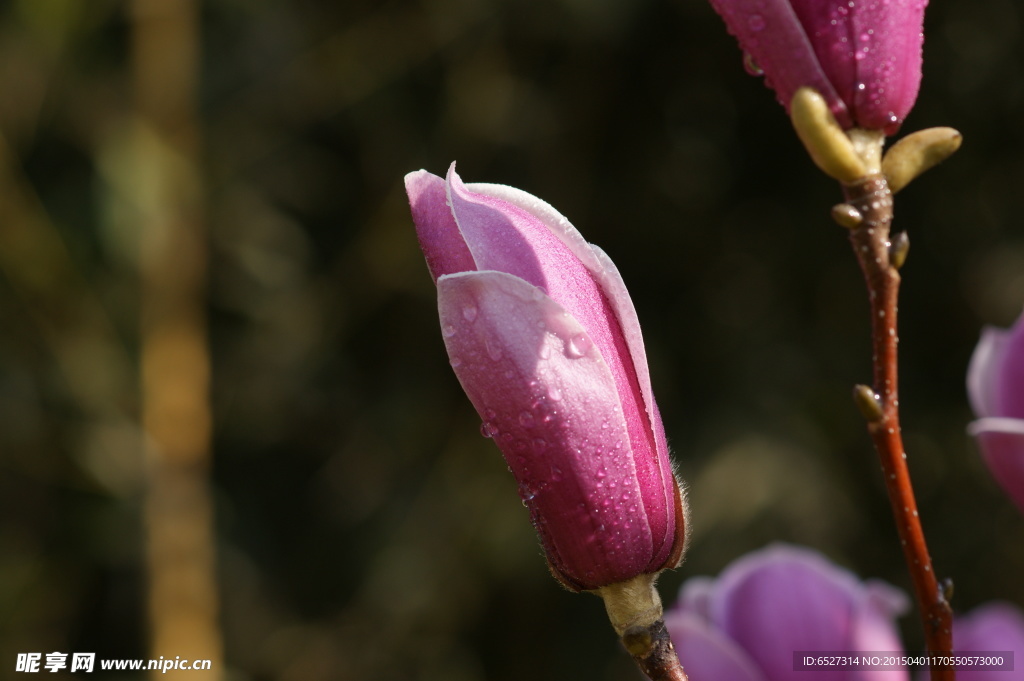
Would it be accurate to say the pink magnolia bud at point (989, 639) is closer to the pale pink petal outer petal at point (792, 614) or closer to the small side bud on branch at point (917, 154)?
the pale pink petal outer petal at point (792, 614)

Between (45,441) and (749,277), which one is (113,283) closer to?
(45,441)

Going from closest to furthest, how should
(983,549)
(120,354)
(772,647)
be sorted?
(772,647), (983,549), (120,354)

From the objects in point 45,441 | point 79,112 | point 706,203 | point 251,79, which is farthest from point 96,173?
point 706,203

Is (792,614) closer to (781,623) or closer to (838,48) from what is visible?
(781,623)

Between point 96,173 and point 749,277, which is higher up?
point 96,173

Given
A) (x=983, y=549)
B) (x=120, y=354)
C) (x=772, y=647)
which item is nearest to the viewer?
(x=772, y=647)

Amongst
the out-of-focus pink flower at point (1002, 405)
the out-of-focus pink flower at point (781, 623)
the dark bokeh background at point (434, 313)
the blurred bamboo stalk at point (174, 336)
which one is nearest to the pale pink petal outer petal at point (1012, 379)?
the out-of-focus pink flower at point (1002, 405)

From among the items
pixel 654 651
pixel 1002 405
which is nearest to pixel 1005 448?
pixel 1002 405

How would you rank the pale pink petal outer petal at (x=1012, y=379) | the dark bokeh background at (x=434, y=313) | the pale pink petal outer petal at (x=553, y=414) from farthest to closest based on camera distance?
1. the dark bokeh background at (x=434, y=313)
2. the pale pink petal outer petal at (x=1012, y=379)
3. the pale pink petal outer petal at (x=553, y=414)

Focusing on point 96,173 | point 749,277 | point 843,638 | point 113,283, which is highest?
point 96,173
